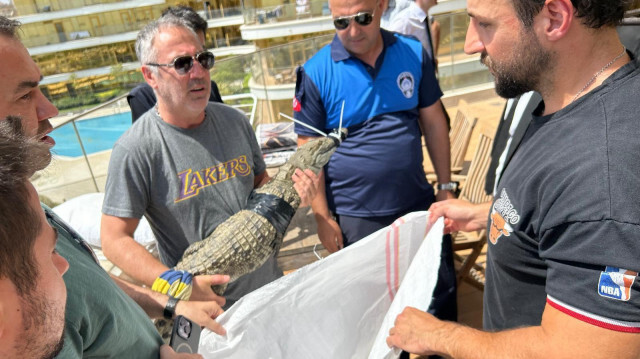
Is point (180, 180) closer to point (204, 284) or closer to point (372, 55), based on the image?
point (204, 284)

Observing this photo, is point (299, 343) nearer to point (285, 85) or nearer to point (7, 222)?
point (7, 222)

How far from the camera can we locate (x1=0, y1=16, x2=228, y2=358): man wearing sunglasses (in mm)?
632

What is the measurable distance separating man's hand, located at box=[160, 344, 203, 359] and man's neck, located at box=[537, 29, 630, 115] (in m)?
1.22

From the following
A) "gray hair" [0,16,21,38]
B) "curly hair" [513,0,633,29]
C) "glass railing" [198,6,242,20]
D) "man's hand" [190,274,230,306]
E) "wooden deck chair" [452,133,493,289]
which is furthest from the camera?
"glass railing" [198,6,242,20]

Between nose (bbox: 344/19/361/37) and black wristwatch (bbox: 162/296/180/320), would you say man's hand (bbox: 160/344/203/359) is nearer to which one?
black wristwatch (bbox: 162/296/180/320)

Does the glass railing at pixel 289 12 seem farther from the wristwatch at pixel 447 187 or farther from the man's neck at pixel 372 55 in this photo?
the wristwatch at pixel 447 187

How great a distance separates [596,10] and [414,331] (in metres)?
1.03

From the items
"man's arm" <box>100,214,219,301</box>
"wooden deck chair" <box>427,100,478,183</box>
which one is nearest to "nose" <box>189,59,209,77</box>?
"man's arm" <box>100,214,219,301</box>


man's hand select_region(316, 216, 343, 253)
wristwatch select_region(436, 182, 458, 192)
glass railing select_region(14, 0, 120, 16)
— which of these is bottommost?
man's hand select_region(316, 216, 343, 253)

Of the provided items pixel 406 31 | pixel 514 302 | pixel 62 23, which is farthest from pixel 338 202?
pixel 62 23

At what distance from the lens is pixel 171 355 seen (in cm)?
108

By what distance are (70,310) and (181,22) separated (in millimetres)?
1363

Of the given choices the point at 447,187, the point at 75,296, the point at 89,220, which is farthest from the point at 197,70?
the point at 89,220

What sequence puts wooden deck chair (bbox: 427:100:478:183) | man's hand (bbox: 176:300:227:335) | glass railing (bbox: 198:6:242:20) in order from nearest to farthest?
1. man's hand (bbox: 176:300:227:335)
2. wooden deck chair (bbox: 427:100:478:183)
3. glass railing (bbox: 198:6:242:20)
